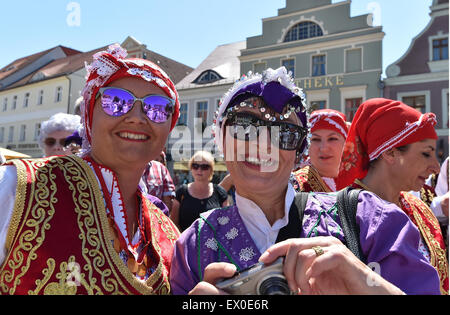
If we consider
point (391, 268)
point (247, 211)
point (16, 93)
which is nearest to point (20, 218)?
point (247, 211)

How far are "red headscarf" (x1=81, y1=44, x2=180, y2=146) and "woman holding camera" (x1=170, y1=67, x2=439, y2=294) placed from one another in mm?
493

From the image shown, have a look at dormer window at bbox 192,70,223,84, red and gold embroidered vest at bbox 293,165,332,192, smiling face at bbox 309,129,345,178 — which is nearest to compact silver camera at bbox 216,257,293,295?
red and gold embroidered vest at bbox 293,165,332,192

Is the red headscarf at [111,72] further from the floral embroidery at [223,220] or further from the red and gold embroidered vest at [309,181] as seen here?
the red and gold embroidered vest at [309,181]

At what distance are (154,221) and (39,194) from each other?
0.69 metres

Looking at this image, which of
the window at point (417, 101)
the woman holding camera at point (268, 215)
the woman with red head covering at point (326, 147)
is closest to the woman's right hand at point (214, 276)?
the woman holding camera at point (268, 215)

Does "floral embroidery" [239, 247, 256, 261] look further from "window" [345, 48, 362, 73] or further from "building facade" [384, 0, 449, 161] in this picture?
"window" [345, 48, 362, 73]

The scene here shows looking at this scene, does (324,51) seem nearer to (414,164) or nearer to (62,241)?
(414,164)

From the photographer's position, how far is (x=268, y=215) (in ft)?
5.30

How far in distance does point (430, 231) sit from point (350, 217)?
130 cm

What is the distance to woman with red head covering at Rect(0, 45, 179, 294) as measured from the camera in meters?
1.45

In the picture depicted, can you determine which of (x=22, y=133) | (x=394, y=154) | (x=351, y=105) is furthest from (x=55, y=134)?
(x=22, y=133)

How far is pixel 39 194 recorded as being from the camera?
5.09 ft

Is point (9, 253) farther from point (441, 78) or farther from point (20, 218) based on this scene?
point (441, 78)

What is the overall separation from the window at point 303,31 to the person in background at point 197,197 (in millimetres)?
18959
